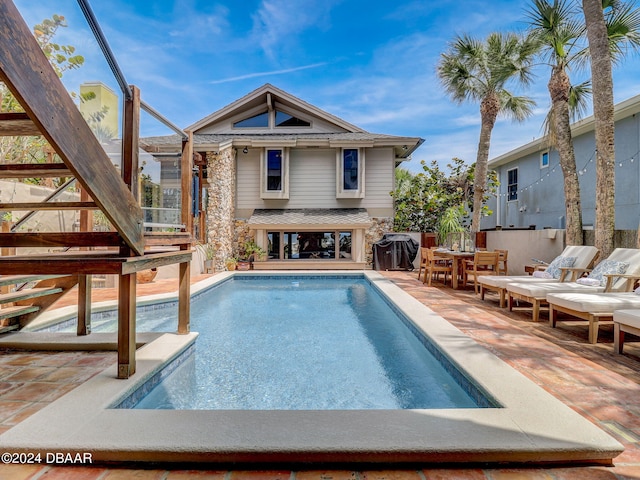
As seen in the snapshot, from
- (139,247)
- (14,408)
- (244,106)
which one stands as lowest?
(14,408)

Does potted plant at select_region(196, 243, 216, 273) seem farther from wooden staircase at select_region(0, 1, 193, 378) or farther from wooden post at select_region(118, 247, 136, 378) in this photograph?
wooden post at select_region(118, 247, 136, 378)

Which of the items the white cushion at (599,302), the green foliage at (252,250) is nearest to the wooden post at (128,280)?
the white cushion at (599,302)

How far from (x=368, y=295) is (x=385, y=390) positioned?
539 centimetres

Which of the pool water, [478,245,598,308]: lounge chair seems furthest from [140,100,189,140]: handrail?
[478,245,598,308]: lounge chair

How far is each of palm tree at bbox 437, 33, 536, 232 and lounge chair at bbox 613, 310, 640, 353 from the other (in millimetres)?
8766

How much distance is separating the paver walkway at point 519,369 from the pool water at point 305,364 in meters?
0.83

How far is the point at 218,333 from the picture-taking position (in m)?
5.73

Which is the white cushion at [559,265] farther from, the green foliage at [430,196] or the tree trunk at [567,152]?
the green foliage at [430,196]

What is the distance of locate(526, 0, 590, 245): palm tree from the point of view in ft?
26.8

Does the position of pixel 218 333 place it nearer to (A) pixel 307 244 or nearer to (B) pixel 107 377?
(B) pixel 107 377

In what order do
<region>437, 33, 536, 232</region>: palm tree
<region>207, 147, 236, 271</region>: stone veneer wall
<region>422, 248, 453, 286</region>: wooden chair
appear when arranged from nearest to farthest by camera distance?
<region>422, 248, 453, 286</region>: wooden chair, <region>437, 33, 536, 232</region>: palm tree, <region>207, 147, 236, 271</region>: stone veneer wall

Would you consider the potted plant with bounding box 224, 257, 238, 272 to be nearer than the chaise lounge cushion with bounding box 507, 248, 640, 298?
No

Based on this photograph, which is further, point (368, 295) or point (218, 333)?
point (368, 295)

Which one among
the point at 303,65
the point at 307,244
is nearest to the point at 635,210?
the point at 307,244
